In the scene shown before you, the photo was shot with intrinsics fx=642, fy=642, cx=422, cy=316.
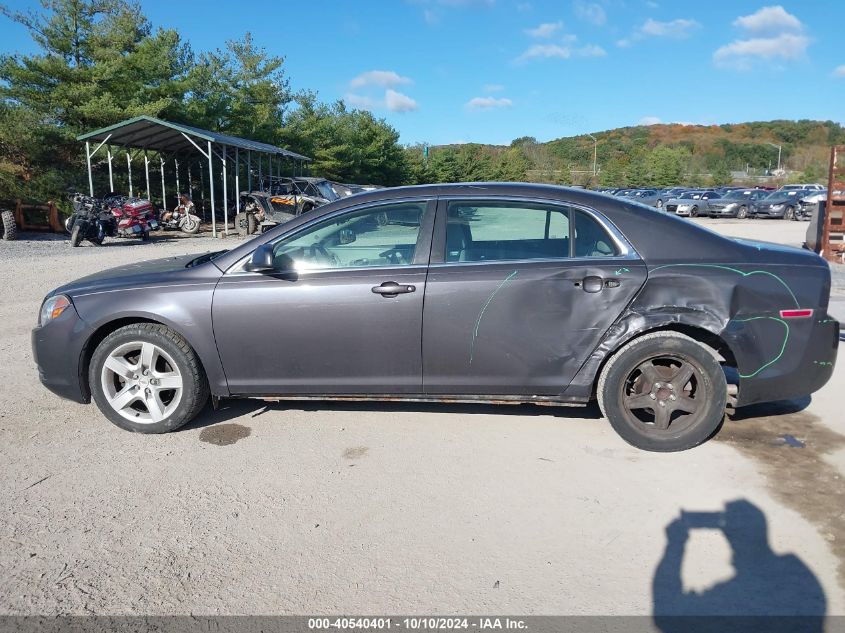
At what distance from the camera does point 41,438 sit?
4.27m

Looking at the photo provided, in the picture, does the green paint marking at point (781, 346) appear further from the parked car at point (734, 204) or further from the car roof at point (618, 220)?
the parked car at point (734, 204)

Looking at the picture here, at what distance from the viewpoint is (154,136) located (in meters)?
20.9

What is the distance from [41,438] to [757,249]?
191 inches

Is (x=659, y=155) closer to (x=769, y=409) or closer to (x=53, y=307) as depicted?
(x=769, y=409)

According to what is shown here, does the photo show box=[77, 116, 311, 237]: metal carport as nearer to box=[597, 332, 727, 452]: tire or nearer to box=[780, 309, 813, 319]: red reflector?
box=[597, 332, 727, 452]: tire

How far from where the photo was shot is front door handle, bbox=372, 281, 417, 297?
4023mm

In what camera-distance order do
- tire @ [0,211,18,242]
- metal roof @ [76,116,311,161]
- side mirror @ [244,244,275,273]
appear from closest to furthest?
side mirror @ [244,244,275,273]
tire @ [0,211,18,242]
metal roof @ [76,116,311,161]

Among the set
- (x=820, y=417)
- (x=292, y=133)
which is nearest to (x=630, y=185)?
(x=292, y=133)

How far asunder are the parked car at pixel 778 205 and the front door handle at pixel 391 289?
35930 mm

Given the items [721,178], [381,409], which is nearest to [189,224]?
[381,409]

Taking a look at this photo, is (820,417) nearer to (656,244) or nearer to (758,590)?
(656,244)

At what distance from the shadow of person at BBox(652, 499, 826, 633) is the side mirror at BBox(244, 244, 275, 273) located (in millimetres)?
2750

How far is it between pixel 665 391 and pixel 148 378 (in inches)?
132

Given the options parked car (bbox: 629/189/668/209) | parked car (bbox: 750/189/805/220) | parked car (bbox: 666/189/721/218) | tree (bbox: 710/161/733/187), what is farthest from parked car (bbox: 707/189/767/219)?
tree (bbox: 710/161/733/187)
